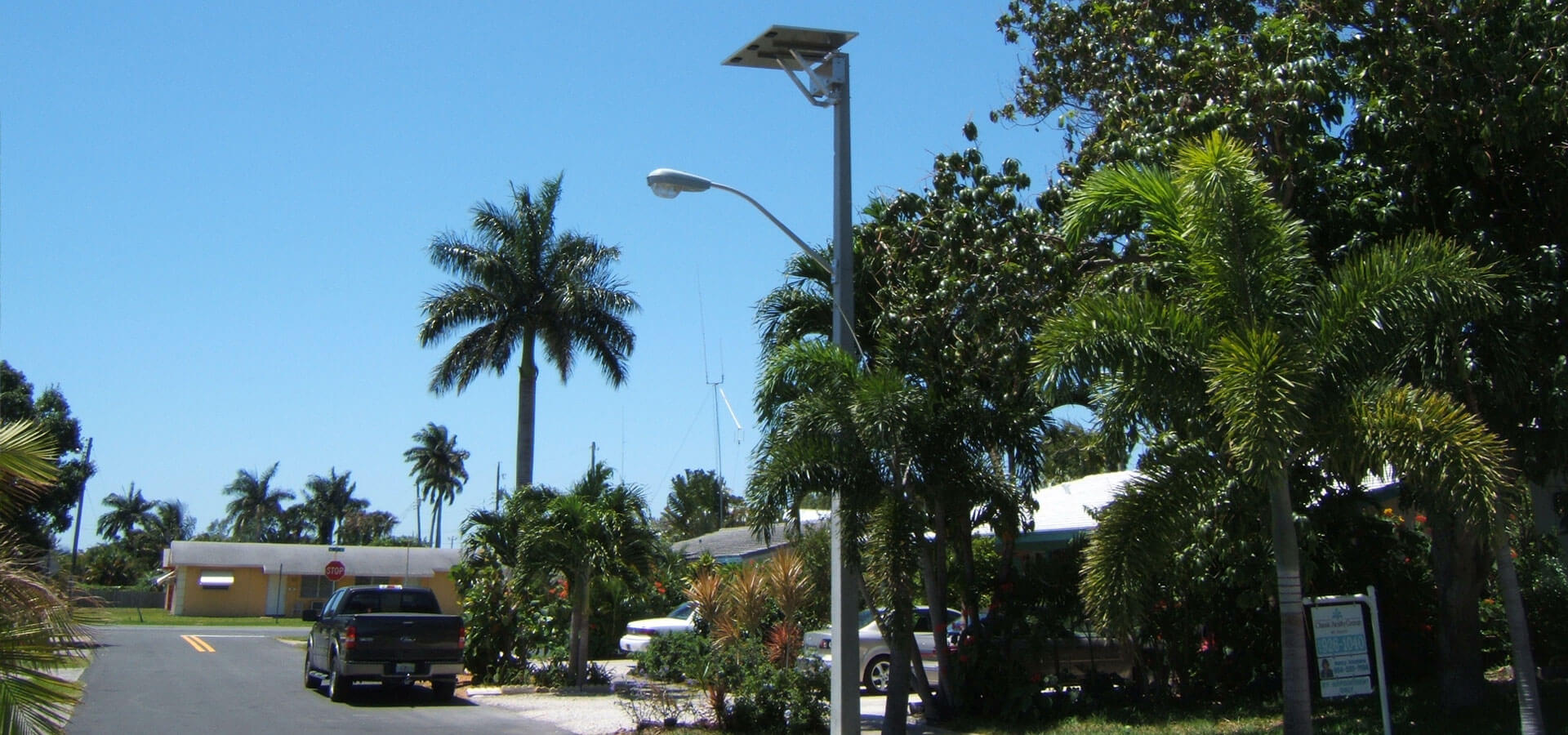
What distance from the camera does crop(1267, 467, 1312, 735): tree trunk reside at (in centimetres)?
921

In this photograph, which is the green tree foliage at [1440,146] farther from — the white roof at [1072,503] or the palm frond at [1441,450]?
the white roof at [1072,503]

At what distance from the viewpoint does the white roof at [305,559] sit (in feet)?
193

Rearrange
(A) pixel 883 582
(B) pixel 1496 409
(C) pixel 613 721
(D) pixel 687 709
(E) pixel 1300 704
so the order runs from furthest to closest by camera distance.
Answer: (C) pixel 613 721 → (D) pixel 687 709 → (A) pixel 883 582 → (B) pixel 1496 409 → (E) pixel 1300 704

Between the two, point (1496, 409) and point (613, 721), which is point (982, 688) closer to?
point (613, 721)

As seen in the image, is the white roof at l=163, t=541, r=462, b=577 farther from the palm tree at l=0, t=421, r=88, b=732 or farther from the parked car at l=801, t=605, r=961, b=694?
the palm tree at l=0, t=421, r=88, b=732

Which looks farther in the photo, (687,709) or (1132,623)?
(687,709)

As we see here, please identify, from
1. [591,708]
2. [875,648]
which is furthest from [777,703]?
[591,708]

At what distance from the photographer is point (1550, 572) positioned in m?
15.2

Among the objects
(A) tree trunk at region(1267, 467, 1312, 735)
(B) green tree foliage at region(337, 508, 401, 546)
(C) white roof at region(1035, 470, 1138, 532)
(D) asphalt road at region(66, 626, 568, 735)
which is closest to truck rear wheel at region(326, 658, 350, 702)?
(D) asphalt road at region(66, 626, 568, 735)

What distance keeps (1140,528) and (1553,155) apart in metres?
5.76

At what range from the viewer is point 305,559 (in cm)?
6119

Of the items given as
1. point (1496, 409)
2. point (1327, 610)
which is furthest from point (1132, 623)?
point (1496, 409)

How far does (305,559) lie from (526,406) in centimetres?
3540

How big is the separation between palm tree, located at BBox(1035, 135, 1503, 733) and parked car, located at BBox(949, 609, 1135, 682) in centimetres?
562
